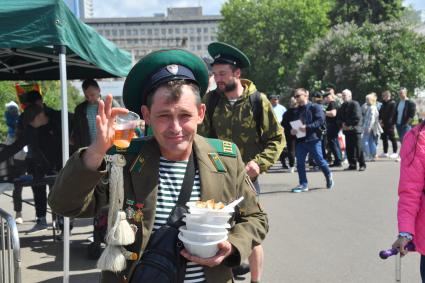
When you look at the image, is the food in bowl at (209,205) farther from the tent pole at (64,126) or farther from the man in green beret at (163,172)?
the tent pole at (64,126)

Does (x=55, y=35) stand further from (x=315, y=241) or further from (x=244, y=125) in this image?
(x=315, y=241)

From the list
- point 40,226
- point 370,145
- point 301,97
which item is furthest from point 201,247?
point 370,145

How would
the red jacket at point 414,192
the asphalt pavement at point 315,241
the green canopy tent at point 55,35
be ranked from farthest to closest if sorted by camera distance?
the asphalt pavement at point 315,241 → the green canopy tent at point 55,35 → the red jacket at point 414,192

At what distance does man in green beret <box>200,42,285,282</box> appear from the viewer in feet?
14.4

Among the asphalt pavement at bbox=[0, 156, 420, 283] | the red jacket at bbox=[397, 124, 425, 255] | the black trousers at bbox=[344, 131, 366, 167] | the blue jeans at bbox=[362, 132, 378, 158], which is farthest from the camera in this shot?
the blue jeans at bbox=[362, 132, 378, 158]

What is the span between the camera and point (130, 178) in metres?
2.08

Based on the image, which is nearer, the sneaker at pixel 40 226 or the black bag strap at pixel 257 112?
the black bag strap at pixel 257 112

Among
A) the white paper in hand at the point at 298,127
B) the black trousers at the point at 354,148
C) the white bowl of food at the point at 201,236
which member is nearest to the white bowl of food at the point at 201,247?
the white bowl of food at the point at 201,236

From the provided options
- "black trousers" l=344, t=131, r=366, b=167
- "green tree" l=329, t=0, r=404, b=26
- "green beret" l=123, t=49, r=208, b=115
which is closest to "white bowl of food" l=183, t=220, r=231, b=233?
"green beret" l=123, t=49, r=208, b=115

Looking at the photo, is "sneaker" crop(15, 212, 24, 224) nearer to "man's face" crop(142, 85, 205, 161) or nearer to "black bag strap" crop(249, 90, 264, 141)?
"black bag strap" crop(249, 90, 264, 141)

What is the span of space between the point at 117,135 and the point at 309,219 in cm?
610

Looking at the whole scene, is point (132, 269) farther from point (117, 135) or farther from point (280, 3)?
point (280, 3)

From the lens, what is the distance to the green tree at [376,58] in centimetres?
2694

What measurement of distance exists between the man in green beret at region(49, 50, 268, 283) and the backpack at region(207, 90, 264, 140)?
7.27 feet
